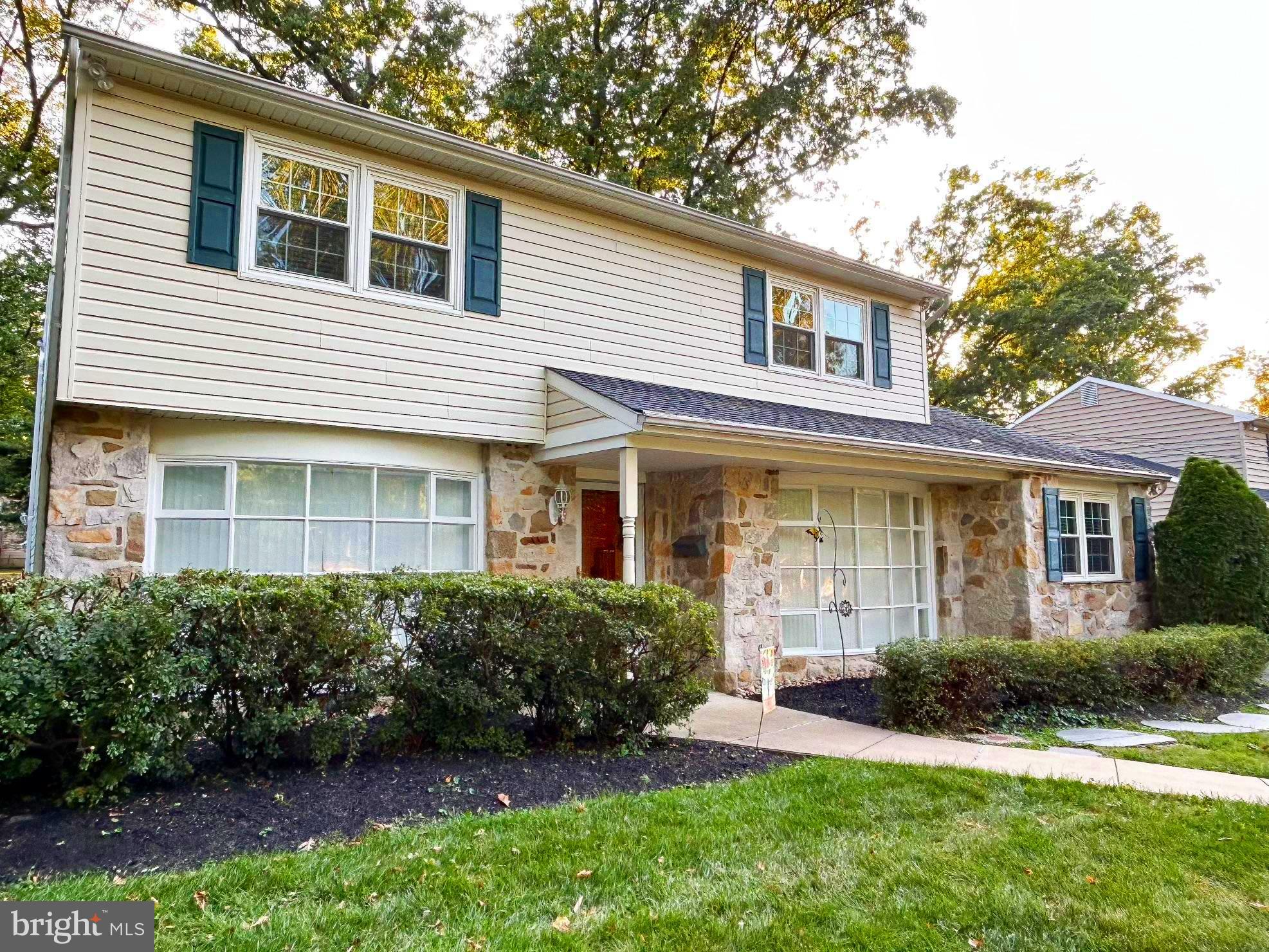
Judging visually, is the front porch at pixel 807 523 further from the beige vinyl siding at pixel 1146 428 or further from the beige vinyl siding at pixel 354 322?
the beige vinyl siding at pixel 1146 428

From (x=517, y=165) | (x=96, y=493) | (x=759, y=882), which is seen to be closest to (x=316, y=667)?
(x=759, y=882)

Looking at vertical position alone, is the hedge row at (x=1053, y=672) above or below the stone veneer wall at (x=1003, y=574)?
below

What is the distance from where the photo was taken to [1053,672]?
6609mm

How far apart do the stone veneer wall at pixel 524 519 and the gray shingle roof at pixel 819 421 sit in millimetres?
983

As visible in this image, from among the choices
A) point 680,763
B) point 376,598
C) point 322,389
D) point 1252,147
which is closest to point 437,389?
point 322,389

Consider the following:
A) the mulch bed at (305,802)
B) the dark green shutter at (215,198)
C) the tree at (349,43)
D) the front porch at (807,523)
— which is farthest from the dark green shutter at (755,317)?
the tree at (349,43)

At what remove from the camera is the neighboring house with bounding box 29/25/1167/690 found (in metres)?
5.61

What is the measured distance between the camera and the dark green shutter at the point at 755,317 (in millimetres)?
9039

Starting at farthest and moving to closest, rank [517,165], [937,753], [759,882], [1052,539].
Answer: [1052,539], [517,165], [937,753], [759,882]

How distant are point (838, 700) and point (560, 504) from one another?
327 centimetres

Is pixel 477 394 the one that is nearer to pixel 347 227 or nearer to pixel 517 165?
pixel 347 227

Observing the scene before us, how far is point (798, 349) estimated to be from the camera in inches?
377

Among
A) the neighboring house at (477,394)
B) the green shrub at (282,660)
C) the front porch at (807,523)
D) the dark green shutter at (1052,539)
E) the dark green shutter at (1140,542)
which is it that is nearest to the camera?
the green shrub at (282,660)

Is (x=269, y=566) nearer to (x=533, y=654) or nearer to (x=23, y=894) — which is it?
(x=533, y=654)
